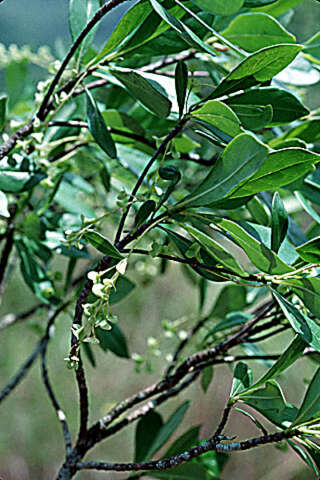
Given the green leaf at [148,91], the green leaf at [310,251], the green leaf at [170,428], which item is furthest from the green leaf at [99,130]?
the green leaf at [170,428]

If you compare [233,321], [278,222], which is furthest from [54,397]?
[278,222]

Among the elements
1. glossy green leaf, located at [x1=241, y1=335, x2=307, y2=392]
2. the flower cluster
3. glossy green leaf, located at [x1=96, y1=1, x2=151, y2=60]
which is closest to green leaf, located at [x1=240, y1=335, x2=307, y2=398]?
glossy green leaf, located at [x1=241, y1=335, x2=307, y2=392]

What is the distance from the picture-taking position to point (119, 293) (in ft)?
1.15

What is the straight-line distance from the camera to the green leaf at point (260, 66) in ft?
0.78

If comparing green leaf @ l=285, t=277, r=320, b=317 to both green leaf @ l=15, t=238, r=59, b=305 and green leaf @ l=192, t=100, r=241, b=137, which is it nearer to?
green leaf @ l=192, t=100, r=241, b=137

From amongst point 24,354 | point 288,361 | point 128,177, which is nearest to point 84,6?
point 128,177

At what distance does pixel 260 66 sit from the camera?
0.25m

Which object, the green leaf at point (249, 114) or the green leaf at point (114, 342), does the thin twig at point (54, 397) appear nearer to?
the green leaf at point (114, 342)

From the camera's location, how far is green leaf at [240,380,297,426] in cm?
30

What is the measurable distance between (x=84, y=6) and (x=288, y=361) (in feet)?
0.94

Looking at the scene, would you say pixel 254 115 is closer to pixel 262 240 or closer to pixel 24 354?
pixel 262 240

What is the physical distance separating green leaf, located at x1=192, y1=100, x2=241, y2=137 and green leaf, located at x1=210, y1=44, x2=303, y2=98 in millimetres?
18

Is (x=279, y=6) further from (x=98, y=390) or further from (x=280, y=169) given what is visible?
(x=98, y=390)

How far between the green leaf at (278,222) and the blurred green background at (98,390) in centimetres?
161
